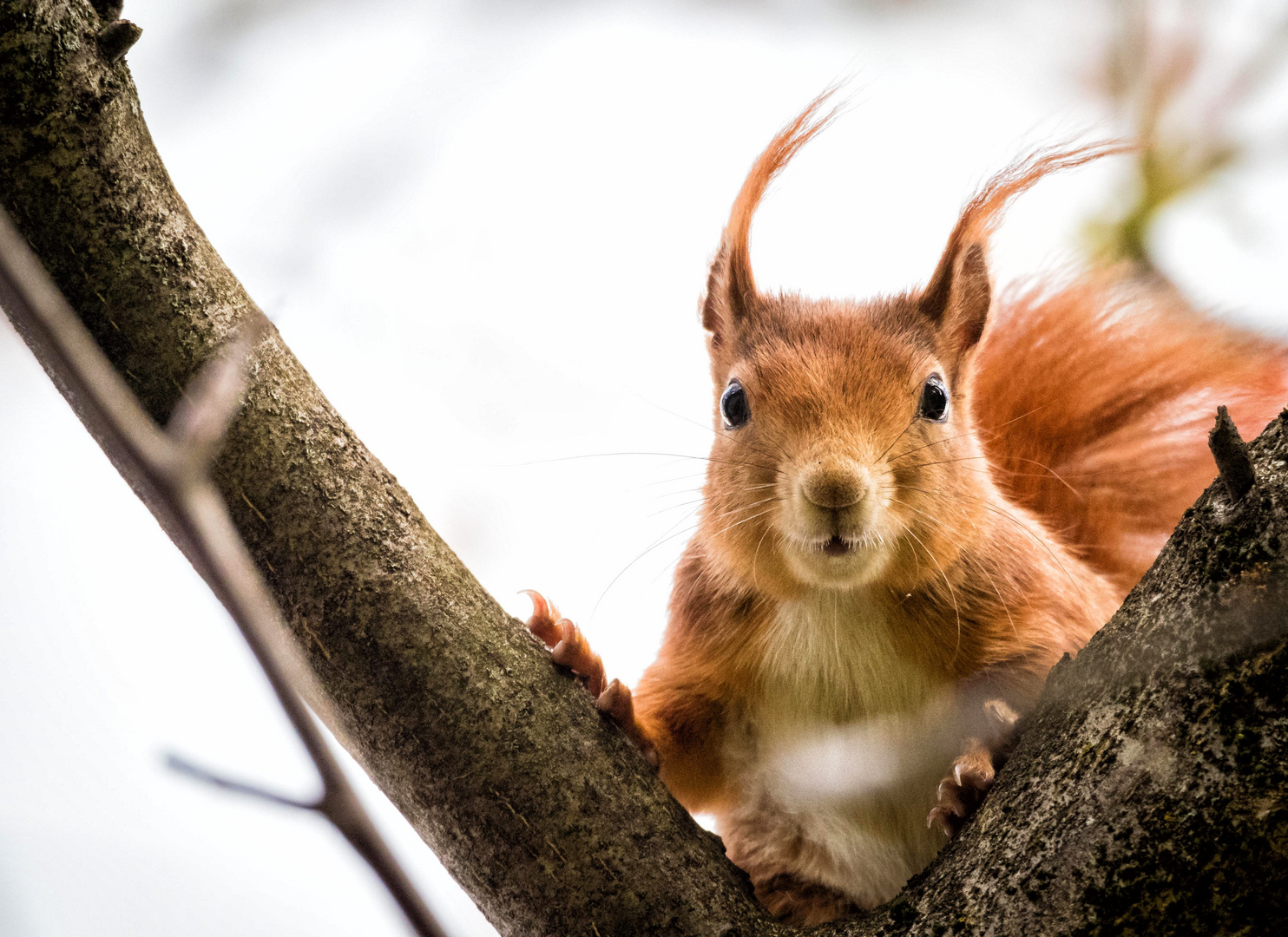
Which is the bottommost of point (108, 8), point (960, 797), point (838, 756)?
point (960, 797)

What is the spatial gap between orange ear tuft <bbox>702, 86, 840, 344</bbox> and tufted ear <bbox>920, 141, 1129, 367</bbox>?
0.20 m

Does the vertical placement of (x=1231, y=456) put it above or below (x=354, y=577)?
below

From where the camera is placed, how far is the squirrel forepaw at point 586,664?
873 mm

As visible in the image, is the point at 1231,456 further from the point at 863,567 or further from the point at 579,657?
the point at 579,657

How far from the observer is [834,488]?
2.94 feet

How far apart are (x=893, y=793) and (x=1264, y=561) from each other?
553mm

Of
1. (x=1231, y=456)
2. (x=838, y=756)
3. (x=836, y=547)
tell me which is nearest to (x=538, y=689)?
(x=836, y=547)

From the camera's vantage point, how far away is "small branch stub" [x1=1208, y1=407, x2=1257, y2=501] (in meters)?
0.56

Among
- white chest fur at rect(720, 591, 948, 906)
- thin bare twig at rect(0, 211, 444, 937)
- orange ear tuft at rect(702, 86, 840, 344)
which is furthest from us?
orange ear tuft at rect(702, 86, 840, 344)

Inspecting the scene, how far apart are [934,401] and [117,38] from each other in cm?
81

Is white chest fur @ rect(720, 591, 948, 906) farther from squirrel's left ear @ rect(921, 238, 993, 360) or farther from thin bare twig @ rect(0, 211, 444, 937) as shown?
thin bare twig @ rect(0, 211, 444, 937)

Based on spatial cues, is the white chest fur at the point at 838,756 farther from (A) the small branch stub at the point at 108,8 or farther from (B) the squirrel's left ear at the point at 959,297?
(A) the small branch stub at the point at 108,8

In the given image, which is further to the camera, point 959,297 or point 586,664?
point 959,297

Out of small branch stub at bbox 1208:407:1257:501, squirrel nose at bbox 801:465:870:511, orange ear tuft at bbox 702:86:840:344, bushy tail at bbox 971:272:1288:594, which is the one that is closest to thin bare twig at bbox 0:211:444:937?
small branch stub at bbox 1208:407:1257:501
